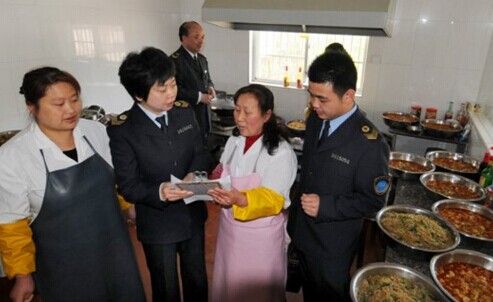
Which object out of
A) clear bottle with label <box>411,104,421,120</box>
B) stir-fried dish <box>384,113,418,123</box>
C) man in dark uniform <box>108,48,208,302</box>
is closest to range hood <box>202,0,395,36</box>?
man in dark uniform <box>108,48,208,302</box>

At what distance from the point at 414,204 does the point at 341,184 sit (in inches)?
34.6

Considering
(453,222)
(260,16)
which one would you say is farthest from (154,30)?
(453,222)

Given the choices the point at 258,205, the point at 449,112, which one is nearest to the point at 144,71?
the point at 258,205

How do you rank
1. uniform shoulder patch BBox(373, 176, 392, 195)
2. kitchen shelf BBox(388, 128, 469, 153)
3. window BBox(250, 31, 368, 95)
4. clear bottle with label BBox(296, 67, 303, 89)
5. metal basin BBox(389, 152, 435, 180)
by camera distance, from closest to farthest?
1. uniform shoulder patch BBox(373, 176, 392, 195)
2. metal basin BBox(389, 152, 435, 180)
3. kitchen shelf BBox(388, 128, 469, 153)
4. window BBox(250, 31, 368, 95)
5. clear bottle with label BBox(296, 67, 303, 89)

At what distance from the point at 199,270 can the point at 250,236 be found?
0.44 meters

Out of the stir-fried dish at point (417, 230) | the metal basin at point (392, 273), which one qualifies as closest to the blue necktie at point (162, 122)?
the metal basin at point (392, 273)

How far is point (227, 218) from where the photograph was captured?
1.78m

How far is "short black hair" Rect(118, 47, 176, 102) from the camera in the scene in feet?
4.97

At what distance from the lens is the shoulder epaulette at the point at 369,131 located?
1.52 m

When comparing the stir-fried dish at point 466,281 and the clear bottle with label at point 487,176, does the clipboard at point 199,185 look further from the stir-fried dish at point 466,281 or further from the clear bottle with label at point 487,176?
the clear bottle with label at point 487,176

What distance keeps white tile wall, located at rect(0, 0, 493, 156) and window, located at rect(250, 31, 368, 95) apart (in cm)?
26

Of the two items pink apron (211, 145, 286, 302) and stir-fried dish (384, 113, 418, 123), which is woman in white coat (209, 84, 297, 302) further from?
stir-fried dish (384, 113, 418, 123)

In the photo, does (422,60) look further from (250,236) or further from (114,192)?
A: (114,192)

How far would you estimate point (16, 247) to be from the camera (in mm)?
1412
